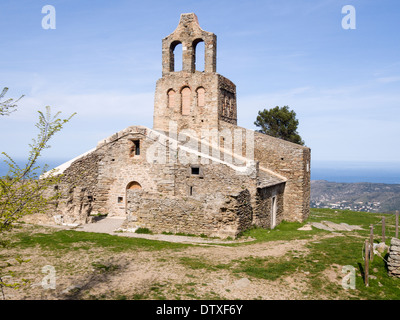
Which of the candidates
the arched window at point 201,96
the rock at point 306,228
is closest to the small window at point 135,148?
the arched window at point 201,96

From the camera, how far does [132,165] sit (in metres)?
21.9

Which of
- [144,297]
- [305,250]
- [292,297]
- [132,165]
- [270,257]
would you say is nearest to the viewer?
[144,297]

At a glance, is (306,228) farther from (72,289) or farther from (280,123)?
(280,123)

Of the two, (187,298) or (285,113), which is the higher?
(285,113)

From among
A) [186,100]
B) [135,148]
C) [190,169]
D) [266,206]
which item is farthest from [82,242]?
[186,100]

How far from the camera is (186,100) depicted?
2794 cm

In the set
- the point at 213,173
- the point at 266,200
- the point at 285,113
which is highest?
the point at 285,113

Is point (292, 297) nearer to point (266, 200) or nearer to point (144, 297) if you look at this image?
point (144, 297)

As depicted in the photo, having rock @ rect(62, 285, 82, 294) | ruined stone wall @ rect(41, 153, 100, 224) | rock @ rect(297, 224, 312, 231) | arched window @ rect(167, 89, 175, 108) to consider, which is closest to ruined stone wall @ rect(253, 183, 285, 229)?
rock @ rect(297, 224, 312, 231)

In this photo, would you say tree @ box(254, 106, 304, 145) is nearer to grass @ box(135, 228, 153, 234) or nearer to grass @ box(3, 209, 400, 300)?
grass @ box(3, 209, 400, 300)
